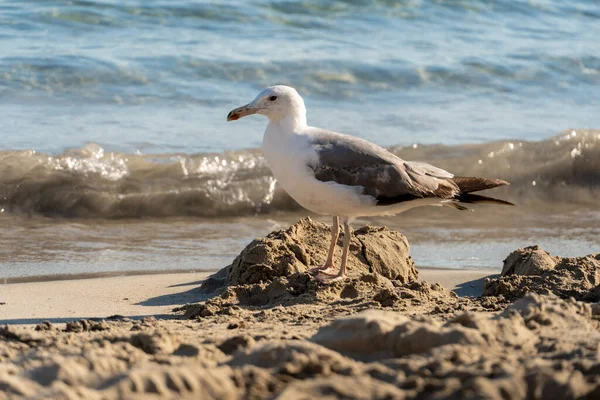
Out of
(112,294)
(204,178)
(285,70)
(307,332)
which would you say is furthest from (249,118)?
(307,332)

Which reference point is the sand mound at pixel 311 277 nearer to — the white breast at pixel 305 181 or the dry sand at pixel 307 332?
the dry sand at pixel 307 332

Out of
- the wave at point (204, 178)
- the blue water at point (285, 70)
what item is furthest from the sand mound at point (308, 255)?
the blue water at point (285, 70)

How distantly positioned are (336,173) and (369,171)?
8.8 inches

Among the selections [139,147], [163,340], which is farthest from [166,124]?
[163,340]

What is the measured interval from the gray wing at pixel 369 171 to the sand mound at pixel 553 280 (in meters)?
0.77

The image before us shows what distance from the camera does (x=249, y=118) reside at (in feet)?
41.1

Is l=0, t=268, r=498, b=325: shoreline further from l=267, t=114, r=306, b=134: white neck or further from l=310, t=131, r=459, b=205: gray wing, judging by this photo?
l=267, t=114, r=306, b=134: white neck

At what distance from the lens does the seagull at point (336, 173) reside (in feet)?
19.0

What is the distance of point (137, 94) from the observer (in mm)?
13047

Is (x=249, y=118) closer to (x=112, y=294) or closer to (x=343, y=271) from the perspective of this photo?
(x=112, y=294)

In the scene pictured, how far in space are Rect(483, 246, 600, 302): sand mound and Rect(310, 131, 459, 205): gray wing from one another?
77cm

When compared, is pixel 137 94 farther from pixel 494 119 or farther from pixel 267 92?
pixel 267 92

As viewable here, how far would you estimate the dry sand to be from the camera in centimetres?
287

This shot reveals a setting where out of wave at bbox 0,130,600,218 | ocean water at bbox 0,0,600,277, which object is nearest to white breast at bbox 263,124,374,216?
ocean water at bbox 0,0,600,277
